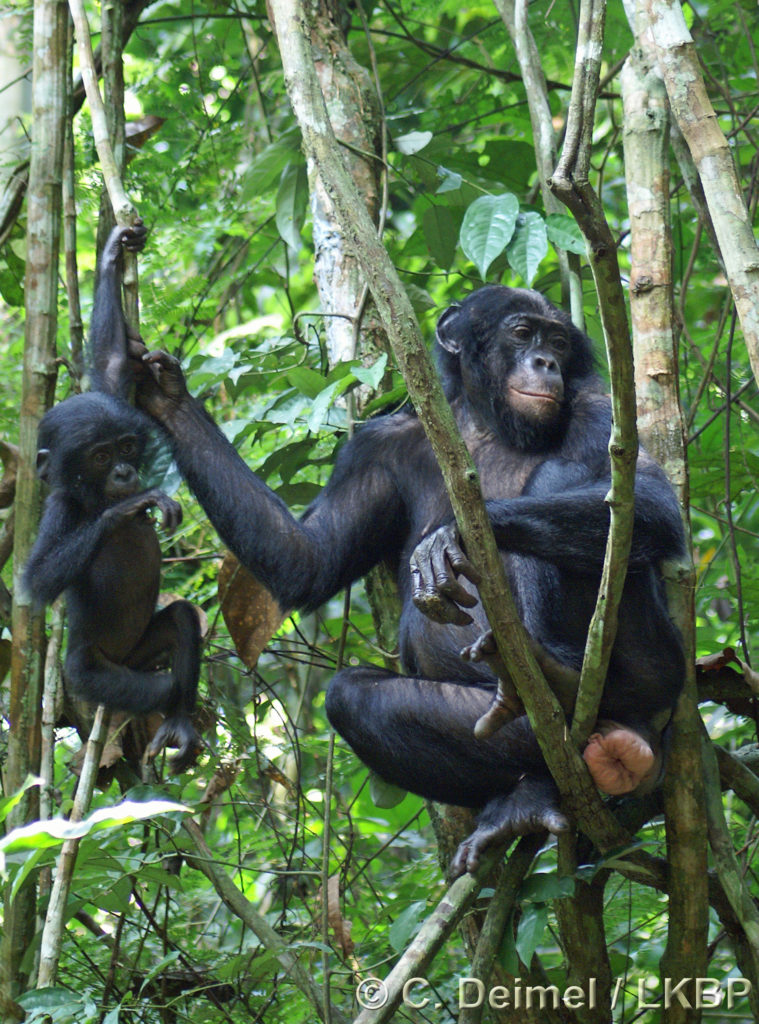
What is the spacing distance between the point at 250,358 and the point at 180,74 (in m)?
2.54

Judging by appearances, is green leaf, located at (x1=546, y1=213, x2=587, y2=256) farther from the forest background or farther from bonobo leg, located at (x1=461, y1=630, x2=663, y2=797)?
bonobo leg, located at (x1=461, y1=630, x2=663, y2=797)

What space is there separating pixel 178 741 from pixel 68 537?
0.80m

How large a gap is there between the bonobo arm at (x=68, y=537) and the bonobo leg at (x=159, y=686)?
30 centimetres

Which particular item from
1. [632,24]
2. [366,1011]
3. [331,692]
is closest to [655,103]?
[632,24]

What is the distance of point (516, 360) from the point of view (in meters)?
3.75

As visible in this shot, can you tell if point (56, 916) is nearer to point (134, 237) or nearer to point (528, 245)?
point (134, 237)

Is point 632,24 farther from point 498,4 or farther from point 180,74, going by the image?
point 180,74

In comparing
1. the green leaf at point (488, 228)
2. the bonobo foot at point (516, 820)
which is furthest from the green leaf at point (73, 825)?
the green leaf at point (488, 228)

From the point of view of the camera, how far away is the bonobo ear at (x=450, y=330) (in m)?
4.00

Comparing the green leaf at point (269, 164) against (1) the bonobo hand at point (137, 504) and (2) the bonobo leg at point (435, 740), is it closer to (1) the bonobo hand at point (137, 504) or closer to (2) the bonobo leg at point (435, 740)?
(1) the bonobo hand at point (137, 504)

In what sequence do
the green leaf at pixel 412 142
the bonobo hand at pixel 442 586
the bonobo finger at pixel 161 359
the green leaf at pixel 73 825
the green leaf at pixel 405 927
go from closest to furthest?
the green leaf at pixel 73 825 < the bonobo hand at pixel 442 586 < the green leaf at pixel 405 927 < the bonobo finger at pixel 161 359 < the green leaf at pixel 412 142

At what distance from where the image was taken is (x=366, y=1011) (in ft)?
8.55

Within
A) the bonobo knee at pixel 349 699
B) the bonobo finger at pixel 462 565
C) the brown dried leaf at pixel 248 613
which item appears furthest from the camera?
the brown dried leaf at pixel 248 613

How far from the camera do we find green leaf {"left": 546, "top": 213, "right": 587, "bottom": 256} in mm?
3639
